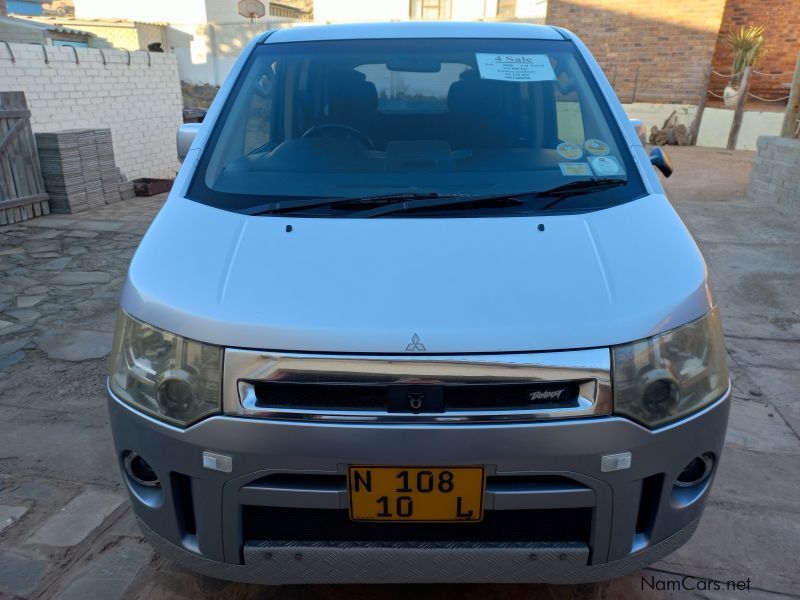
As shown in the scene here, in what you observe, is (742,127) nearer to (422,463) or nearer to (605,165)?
(605,165)

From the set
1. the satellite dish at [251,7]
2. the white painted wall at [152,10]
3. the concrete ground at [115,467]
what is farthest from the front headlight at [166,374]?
the white painted wall at [152,10]

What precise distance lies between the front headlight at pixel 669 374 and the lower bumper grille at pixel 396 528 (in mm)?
377

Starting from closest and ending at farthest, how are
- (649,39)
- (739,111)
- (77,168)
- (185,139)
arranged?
(185,139) < (77,168) < (739,111) < (649,39)

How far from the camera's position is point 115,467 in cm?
290

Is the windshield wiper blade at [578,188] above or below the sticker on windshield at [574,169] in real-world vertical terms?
below

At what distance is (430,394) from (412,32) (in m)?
1.85

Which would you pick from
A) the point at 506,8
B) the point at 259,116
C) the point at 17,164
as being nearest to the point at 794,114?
the point at 259,116

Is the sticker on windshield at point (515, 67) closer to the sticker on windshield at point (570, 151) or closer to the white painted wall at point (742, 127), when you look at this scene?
the sticker on windshield at point (570, 151)

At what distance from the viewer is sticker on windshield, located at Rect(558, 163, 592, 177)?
7.62 feet

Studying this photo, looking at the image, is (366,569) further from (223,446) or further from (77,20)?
(77,20)

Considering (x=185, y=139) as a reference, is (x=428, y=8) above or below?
above

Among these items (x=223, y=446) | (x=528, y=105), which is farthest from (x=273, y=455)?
(x=528, y=105)

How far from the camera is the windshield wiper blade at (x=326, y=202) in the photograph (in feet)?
6.91

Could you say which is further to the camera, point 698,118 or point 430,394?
point 698,118
